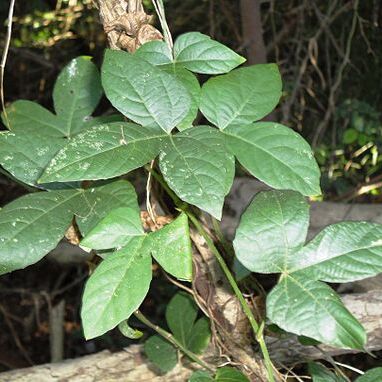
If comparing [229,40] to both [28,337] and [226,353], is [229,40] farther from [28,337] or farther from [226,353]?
[226,353]

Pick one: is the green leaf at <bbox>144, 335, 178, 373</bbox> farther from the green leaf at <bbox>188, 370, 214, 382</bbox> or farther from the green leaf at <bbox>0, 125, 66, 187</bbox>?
the green leaf at <bbox>0, 125, 66, 187</bbox>

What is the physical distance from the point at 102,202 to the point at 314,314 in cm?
30

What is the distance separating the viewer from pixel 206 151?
2.10ft

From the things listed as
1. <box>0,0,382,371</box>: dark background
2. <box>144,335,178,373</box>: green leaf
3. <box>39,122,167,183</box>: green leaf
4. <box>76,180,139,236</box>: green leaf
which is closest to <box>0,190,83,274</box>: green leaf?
<box>76,180,139,236</box>: green leaf

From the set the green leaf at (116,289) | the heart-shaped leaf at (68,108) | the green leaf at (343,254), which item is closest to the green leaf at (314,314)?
the green leaf at (343,254)

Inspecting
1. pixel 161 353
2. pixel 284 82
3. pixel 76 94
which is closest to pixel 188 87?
pixel 76 94

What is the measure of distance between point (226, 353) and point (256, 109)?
1.31ft

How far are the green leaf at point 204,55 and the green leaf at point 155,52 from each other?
0.01m

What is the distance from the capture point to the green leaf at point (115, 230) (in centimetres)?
66

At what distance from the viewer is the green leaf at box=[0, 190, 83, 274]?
27.4 inches

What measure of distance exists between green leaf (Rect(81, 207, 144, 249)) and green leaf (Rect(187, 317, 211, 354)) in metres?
0.39

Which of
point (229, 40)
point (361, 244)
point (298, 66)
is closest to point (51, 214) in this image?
point (361, 244)

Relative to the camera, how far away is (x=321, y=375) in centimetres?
82

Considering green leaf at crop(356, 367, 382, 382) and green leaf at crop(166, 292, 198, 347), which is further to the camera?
green leaf at crop(166, 292, 198, 347)
